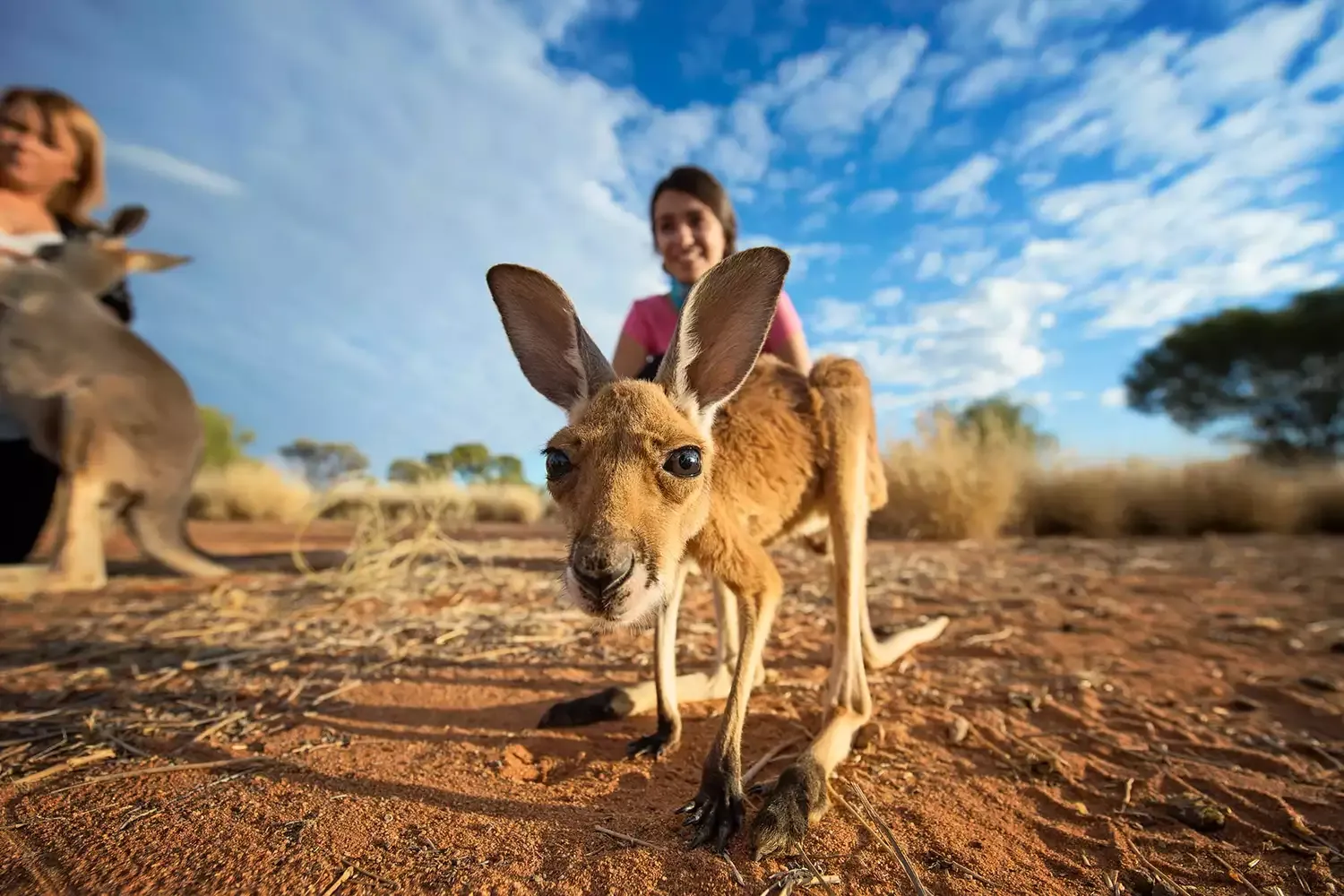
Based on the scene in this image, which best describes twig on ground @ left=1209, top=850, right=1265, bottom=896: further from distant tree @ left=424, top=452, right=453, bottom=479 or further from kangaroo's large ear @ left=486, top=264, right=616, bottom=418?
distant tree @ left=424, top=452, right=453, bottom=479

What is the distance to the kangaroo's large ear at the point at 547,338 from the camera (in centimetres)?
201

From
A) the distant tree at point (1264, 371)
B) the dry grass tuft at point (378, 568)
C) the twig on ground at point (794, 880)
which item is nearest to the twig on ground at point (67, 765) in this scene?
the twig on ground at point (794, 880)

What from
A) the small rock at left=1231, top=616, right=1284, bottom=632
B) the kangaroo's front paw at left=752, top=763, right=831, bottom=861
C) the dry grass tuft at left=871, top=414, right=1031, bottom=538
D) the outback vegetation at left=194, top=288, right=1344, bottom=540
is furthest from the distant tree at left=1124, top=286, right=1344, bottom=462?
the kangaroo's front paw at left=752, top=763, right=831, bottom=861

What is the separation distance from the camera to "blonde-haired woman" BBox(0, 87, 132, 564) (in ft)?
15.9

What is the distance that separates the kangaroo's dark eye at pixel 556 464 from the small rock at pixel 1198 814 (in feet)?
6.76

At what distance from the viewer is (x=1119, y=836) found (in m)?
1.71

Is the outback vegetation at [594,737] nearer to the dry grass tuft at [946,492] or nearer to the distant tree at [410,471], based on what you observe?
the distant tree at [410,471]

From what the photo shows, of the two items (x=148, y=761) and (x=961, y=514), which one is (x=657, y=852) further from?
(x=961, y=514)

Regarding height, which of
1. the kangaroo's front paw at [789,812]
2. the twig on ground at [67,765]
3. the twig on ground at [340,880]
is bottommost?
the kangaroo's front paw at [789,812]

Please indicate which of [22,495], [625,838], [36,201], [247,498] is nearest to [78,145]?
[36,201]

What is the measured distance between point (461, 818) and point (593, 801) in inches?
13.9

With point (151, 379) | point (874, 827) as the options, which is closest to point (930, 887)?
point (874, 827)

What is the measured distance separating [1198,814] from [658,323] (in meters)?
2.95

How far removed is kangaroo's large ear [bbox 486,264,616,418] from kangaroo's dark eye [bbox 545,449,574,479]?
13.2 inches
